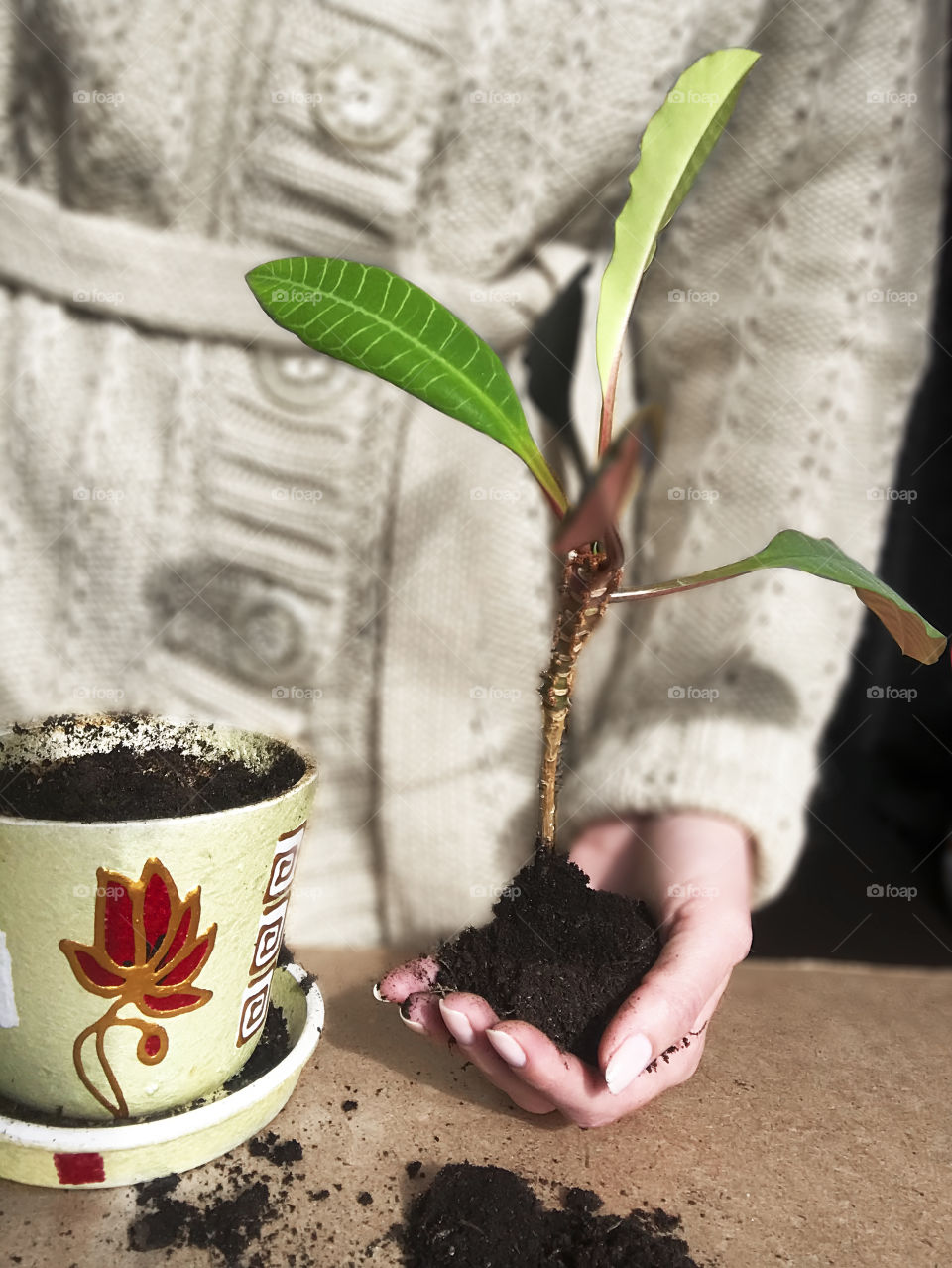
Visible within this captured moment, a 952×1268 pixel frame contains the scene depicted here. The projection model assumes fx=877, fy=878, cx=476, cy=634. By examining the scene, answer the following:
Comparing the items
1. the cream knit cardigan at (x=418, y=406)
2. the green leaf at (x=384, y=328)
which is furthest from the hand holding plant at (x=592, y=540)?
the cream knit cardigan at (x=418, y=406)

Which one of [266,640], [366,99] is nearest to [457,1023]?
[266,640]

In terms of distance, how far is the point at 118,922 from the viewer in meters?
0.41

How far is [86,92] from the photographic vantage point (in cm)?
77

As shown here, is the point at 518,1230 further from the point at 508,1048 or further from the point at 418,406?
the point at 418,406

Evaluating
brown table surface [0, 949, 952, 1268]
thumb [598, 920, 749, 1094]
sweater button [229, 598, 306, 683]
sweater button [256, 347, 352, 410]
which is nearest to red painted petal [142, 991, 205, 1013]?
brown table surface [0, 949, 952, 1268]

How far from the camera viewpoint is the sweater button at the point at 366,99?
2.50 feet

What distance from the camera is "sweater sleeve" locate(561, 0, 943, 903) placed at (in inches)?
29.6

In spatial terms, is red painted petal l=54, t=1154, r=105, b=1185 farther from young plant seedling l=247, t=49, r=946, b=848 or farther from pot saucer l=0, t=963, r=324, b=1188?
young plant seedling l=247, t=49, r=946, b=848

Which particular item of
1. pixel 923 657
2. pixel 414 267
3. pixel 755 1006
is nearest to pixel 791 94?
pixel 414 267

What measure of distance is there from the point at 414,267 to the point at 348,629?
1.12 feet

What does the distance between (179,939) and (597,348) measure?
0.36 m

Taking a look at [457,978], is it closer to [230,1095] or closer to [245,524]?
[230,1095]

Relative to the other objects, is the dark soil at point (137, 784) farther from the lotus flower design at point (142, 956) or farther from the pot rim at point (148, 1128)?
the pot rim at point (148, 1128)

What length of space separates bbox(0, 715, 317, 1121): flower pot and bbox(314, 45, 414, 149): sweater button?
589mm
